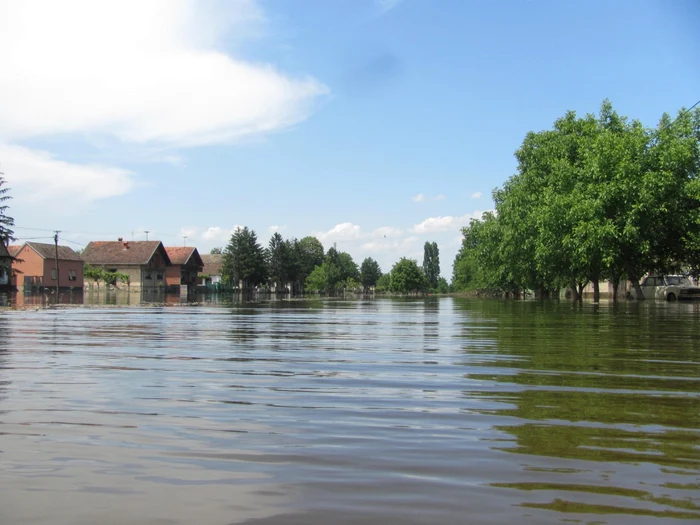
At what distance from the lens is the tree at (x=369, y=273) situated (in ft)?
603

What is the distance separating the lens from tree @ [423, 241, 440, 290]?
18695 cm

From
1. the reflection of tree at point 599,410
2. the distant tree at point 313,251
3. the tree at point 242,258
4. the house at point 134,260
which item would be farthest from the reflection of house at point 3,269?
the distant tree at point 313,251

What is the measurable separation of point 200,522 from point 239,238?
4127 inches

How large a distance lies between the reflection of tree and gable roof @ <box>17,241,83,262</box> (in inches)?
3232

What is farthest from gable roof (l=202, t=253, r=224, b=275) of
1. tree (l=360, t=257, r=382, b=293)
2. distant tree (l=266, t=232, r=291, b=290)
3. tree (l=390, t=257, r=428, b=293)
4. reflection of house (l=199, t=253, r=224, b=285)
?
tree (l=360, t=257, r=382, b=293)

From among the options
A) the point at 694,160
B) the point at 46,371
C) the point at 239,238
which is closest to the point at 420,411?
the point at 46,371

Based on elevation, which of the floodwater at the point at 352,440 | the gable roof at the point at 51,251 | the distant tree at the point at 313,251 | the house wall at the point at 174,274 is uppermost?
the distant tree at the point at 313,251

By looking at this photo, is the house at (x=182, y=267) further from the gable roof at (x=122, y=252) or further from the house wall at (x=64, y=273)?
the house wall at (x=64, y=273)

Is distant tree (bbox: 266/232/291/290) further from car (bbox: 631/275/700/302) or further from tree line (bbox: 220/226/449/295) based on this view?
car (bbox: 631/275/700/302)

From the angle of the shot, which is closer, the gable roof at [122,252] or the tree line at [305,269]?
the gable roof at [122,252]

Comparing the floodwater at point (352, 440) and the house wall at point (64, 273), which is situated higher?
the house wall at point (64, 273)

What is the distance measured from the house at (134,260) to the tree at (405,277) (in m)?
65.5

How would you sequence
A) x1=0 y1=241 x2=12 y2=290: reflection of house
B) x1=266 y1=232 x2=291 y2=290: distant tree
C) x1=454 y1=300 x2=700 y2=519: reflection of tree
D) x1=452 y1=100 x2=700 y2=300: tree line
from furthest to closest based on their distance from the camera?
x1=266 y1=232 x2=291 y2=290: distant tree < x1=0 y1=241 x2=12 y2=290: reflection of house < x1=452 y1=100 x2=700 y2=300: tree line < x1=454 y1=300 x2=700 y2=519: reflection of tree

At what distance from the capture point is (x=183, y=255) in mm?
99062
